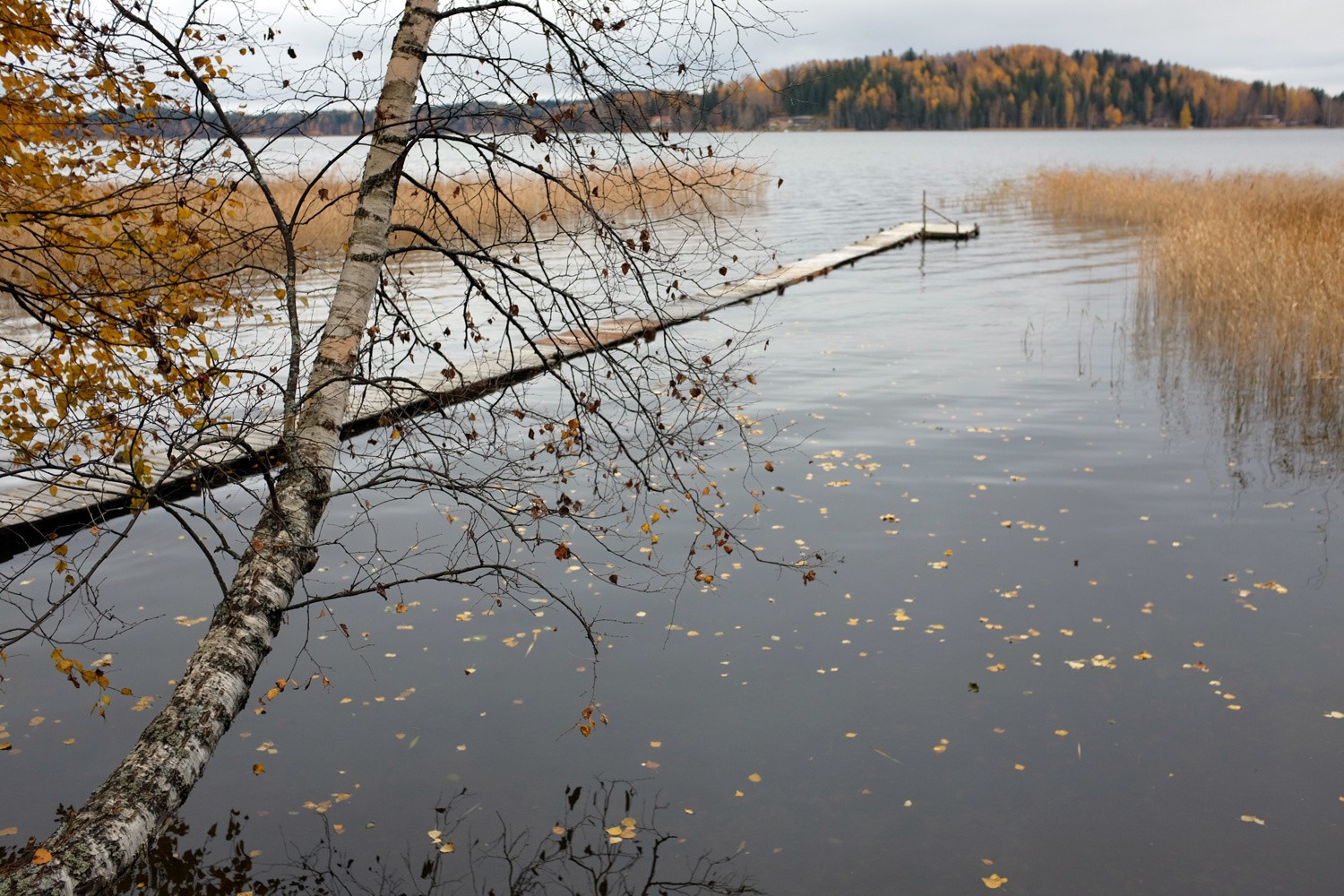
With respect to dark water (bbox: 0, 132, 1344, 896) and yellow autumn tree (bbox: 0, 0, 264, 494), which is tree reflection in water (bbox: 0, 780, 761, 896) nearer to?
dark water (bbox: 0, 132, 1344, 896)

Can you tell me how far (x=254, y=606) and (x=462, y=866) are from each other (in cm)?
150

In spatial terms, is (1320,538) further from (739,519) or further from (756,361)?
(756,361)

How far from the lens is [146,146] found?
269 inches

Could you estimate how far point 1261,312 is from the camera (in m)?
14.5

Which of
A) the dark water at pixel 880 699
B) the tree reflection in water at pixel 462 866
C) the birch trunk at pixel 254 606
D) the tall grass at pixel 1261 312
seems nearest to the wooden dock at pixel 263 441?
the birch trunk at pixel 254 606

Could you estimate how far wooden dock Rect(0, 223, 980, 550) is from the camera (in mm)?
5637

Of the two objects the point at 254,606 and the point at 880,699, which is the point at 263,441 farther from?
the point at 880,699

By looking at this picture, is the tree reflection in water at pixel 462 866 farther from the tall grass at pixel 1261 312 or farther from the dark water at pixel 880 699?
the tall grass at pixel 1261 312

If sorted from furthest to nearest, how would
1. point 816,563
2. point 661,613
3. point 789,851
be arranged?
point 816,563 → point 661,613 → point 789,851

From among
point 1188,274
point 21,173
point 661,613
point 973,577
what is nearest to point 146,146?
point 21,173

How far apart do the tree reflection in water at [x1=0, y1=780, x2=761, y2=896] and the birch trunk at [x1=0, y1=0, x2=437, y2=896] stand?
2.26ft

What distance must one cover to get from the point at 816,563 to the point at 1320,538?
3827mm

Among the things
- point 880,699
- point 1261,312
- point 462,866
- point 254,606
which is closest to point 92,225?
point 254,606

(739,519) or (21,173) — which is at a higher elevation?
(21,173)
